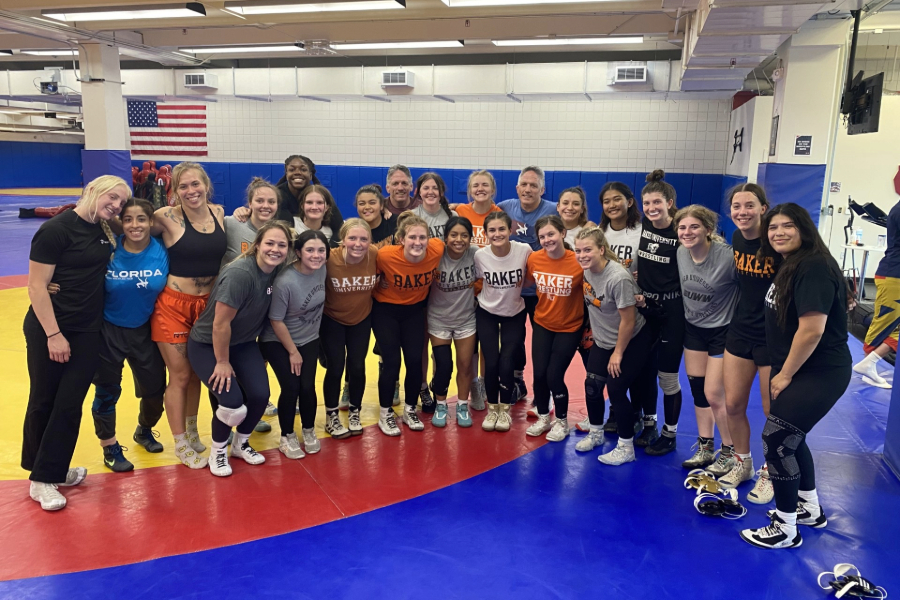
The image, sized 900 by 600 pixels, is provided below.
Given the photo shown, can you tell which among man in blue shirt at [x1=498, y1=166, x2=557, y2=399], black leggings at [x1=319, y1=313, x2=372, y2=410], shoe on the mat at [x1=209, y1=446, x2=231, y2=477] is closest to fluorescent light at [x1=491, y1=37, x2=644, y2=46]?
man in blue shirt at [x1=498, y1=166, x2=557, y2=399]

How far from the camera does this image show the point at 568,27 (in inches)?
359

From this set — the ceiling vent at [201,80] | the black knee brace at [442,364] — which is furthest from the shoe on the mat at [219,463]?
the ceiling vent at [201,80]

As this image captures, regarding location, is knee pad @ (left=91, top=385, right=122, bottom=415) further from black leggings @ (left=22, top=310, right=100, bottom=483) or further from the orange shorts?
the orange shorts

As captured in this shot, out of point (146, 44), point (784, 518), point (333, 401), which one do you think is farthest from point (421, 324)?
point (146, 44)

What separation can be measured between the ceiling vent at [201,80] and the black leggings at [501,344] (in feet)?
38.4

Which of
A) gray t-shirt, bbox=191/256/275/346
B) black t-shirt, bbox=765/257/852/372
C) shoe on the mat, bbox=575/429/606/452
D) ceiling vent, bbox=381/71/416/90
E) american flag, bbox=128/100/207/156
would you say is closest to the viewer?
black t-shirt, bbox=765/257/852/372

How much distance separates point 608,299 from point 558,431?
1.08 metres

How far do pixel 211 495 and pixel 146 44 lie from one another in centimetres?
1000

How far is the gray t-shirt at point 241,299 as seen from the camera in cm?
344

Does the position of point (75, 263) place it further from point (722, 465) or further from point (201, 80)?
point (201, 80)

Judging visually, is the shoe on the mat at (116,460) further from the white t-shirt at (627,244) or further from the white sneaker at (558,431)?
the white t-shirt at (627,244)

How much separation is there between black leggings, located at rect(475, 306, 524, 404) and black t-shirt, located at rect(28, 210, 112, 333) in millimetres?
2361

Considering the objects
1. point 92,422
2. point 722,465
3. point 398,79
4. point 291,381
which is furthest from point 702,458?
point 398,79

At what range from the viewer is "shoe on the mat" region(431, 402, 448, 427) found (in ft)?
14.9
